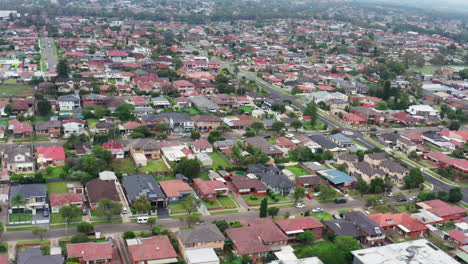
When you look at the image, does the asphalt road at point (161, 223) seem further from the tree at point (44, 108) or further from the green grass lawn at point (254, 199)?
the tree at point (44, 108)

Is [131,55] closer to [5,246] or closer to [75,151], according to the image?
[75,151]

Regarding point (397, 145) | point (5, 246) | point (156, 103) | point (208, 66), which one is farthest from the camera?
point (208, 66)

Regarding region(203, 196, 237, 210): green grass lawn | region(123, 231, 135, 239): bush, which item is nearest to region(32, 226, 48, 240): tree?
region(123, 231, 135, 239): bush

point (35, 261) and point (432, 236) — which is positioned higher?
point (35, 261)

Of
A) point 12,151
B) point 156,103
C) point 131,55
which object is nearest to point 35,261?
point 12,151

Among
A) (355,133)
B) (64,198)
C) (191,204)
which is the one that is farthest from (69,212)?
(355,133)

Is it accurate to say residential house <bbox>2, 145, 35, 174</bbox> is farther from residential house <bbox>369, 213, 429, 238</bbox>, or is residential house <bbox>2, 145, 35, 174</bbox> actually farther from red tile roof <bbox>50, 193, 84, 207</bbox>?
residential house <bbox>369, 213, 429, 238</bbox>

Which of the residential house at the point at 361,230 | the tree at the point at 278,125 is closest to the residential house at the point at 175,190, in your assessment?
the residential house at the point at 361,230
